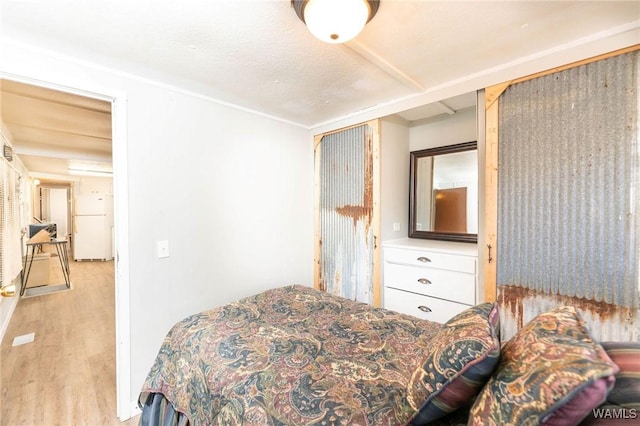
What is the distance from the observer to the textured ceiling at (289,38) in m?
1.36

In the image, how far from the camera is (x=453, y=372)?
78 centimetres

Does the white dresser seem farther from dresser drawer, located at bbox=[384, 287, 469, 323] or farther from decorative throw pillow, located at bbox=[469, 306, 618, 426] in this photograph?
decorative throw pillow, located at bbox=[469, 306, 618, 426]

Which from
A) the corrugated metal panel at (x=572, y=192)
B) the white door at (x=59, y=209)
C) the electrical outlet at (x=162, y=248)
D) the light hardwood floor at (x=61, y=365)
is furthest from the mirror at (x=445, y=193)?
the white door at (x=59, y=209)

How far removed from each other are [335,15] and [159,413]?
2.26 m

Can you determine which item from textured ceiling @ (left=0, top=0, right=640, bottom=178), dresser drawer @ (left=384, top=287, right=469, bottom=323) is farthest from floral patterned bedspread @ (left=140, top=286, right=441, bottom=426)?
textured ceiling @ (left=0, top=0, right=640, bottom=178)

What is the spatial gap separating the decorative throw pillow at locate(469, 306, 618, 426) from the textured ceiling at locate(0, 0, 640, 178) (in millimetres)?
1512

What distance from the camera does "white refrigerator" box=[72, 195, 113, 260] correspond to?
7227mm

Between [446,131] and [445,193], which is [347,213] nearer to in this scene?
[445,193]

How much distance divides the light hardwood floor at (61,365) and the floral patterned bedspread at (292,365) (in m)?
0.90

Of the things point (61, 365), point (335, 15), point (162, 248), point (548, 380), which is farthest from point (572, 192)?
point (61, 365)

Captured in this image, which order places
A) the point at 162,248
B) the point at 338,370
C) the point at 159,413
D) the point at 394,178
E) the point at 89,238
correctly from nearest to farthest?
the point at 338,370 → the point at 159,413 → the point at 162,248 → the point at 394,178 → the point at 89,238

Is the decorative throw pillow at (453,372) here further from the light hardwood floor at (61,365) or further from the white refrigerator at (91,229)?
the white refrigerator at (91,229)

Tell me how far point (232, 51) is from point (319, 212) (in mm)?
1952

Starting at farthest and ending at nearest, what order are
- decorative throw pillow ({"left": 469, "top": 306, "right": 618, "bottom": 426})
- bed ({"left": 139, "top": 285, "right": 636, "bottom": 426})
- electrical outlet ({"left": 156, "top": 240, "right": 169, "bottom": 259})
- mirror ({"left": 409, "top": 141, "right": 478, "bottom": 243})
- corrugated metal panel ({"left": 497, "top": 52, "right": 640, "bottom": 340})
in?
→ mirror ({"left": 409, "top": 141, "right": 478, "bottom": 243}) → electrical outlet ({"left": 156, "top": 240, "right": 169, "bottom": 259}) → corrugated metal panel ({"left": 497, "top": 52, "right": 640, "bottom": 340}) → bed ({"left": 139, "top": 285, "right": 636, "bottom": 426}) → decorative throw pillow ({"left": 469, "top": 306, "right": 618, "bottom": 426})
